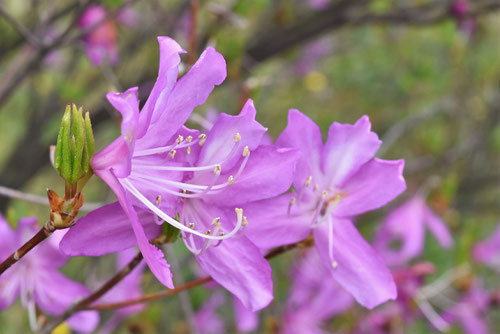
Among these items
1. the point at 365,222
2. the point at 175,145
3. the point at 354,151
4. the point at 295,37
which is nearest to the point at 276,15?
the point at 295,37

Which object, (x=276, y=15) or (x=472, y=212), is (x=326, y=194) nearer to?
(x=276, y=15)

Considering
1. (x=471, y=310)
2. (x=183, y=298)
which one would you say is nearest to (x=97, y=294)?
(x=183, y=298)

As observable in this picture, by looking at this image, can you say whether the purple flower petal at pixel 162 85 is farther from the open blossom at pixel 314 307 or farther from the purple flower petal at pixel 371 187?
the open blossom at pixel 314 307

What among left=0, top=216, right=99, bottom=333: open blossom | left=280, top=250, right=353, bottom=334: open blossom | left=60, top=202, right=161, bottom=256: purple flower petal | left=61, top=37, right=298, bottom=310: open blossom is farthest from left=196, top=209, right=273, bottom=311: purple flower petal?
left=280, top=250, right=353, bottom=334: open blossom

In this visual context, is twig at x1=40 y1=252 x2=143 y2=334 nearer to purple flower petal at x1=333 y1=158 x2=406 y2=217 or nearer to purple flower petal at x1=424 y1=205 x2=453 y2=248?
purple flower petal at x1=333 y1=158 x2=406 y2=217

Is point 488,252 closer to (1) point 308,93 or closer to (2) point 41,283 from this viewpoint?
(2) point 41,283

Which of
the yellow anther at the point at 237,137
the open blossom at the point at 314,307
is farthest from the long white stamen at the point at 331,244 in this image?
the open blossom at the point at 314,307
